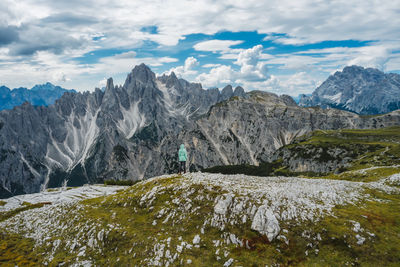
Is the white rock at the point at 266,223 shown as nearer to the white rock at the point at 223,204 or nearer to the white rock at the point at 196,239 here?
the white rock at the point at 223,204

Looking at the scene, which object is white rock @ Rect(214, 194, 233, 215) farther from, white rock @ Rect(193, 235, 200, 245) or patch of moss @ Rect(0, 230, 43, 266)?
patch of moss @ Rect(0, 230, 43, 266)

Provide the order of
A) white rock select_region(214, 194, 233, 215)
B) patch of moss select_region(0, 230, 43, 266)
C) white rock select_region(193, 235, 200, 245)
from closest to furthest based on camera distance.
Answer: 1. white rock select_region(193, 235, 200, 245)
2. white rock select_region(214, 194, 233, 215)
3. patch of moss select_region(0, 230, 43, 266)

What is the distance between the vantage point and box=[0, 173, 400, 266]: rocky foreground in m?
24.9

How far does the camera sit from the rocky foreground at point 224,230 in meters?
24.9

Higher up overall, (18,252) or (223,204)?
(223,204)

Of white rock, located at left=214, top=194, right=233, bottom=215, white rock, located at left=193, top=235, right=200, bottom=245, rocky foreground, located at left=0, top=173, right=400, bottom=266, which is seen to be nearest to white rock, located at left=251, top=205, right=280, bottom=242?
rocky foreground, located at left=0, top=173, right=400, bottom=266

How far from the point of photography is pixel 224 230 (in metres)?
29.1

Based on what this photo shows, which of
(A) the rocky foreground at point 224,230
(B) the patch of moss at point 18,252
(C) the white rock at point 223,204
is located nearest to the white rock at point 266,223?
(A) the rocky foreground at point 224,230

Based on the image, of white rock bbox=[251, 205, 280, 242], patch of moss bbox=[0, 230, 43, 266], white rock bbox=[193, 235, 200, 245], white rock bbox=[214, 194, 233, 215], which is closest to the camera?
white rock bbox=[251, 205, 280, 242]

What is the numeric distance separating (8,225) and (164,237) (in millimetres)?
41459

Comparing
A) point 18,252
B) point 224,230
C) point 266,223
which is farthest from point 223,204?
point 18,252

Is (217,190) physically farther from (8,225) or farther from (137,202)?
(8,225)

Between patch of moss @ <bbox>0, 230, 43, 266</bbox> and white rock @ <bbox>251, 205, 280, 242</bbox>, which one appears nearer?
white rock @ <bbox>251, 205, 280, 242</bbox>

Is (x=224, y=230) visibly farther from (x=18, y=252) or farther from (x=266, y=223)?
(x=18, y=252)
